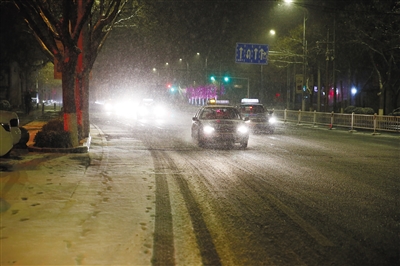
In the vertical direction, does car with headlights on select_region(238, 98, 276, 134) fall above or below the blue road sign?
below

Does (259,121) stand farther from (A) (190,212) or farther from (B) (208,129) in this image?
(A) (190,212)

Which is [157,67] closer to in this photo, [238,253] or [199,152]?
[199,152]

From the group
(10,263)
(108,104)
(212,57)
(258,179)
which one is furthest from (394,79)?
(10,263)

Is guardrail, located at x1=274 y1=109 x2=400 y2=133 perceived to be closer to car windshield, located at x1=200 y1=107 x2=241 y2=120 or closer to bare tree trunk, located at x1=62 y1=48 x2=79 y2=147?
car windshield, located at x1=200 y1=107 x2=241 y2=120

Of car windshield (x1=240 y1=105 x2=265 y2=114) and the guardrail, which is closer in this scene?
the guardrail

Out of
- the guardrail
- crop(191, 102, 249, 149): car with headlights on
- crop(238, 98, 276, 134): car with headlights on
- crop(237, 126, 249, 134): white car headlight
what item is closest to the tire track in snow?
crop(191, 102, 249, 149): car with headlights on

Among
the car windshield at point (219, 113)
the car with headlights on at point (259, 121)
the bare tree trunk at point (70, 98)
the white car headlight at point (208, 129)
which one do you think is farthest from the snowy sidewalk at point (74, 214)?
the car with headlights on at point (259, 121)

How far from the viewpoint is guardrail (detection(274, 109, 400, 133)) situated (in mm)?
27812

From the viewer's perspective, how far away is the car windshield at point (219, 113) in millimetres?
19609

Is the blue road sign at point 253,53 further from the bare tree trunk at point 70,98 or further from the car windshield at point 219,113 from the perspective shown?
the bare tree trunk at point 70,98

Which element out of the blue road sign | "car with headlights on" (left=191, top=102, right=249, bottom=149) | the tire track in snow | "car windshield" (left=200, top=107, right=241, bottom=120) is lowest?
the tire track in snow

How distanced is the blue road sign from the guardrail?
5.41m

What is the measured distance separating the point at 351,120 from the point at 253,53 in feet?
35.7

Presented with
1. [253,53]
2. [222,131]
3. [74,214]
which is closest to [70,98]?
[222,131]
